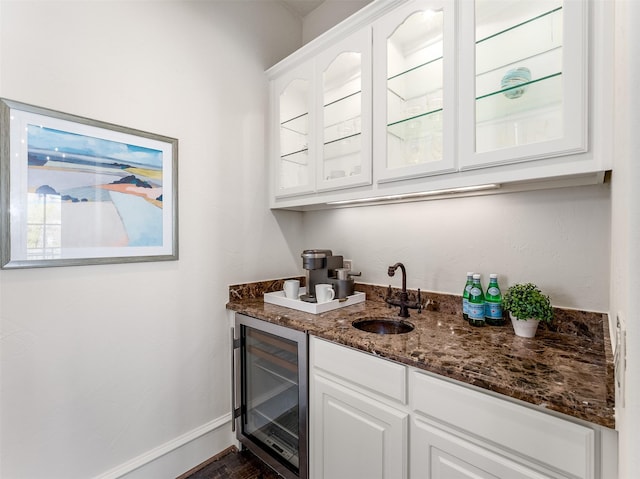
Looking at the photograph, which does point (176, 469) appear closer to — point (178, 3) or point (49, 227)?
point (49, 227)

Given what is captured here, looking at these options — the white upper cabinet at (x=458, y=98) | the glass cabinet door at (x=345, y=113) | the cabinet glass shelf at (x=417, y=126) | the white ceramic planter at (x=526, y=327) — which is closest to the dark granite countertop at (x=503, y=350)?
the white ceramic planter at (x=526, y=327)

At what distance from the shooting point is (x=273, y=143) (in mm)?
1995

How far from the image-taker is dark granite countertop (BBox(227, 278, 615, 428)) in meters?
0.75

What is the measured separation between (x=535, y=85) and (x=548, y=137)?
0.21 m

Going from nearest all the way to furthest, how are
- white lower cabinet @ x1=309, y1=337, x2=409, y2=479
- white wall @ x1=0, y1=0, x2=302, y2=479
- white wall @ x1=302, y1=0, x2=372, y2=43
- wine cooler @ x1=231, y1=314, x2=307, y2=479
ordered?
white lower cabinet @ x1=309, y1=337, x2=409, y2=479, white wall @ x1=0, y1=0, x2=302, y2=479, wine cooler @ x1=231, y1=314, x2=307, y2=479, white wall @ x1=302, y1=0, x2=372, y2=43

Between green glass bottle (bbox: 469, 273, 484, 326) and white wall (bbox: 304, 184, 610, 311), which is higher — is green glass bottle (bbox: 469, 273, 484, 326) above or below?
below

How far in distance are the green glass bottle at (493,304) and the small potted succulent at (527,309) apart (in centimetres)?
10

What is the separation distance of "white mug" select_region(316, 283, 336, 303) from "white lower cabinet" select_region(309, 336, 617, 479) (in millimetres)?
390

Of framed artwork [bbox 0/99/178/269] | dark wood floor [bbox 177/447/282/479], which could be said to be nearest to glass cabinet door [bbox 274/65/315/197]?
framed artwork [bbox 0/99/178/269]

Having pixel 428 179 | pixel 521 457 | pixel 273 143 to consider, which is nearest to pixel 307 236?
pixel 273 143

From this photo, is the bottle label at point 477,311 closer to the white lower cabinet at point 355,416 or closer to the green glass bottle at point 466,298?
the green glass bottle at point 466,298

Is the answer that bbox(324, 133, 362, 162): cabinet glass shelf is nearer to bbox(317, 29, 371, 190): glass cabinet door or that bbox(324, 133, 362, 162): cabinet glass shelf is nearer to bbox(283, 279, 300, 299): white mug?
bbox(317, 29, 371, 190): glass cabinet door

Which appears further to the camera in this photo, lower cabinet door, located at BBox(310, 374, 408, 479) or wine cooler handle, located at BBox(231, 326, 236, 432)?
wine cooler handle, located at BBox(231, 326, 236, 432)

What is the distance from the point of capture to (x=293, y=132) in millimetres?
1910
